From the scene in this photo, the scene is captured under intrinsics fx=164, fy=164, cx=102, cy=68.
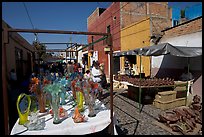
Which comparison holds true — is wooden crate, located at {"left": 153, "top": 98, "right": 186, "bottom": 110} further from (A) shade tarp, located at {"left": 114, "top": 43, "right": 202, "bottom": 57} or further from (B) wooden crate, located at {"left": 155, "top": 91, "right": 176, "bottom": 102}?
(A) shade tarp, located at {"left": 114, "top": 43, "right": 202, "bottom": 57}

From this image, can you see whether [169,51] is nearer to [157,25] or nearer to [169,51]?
[169,51]

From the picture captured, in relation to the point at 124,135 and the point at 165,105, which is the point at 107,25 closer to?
the point at 165,105

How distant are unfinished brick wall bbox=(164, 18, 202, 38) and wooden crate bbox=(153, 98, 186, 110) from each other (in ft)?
9.52

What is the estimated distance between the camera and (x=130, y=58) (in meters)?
11.6

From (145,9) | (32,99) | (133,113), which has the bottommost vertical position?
(133,113)

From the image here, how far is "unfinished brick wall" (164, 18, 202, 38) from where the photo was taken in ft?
21.1

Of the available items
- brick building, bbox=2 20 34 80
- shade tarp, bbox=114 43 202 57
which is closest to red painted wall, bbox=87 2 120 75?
brick building, bbox=2 20 34 80

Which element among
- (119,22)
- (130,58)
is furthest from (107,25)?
(130,58)

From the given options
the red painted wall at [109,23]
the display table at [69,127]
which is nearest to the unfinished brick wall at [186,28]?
the red painted wall at [109,23]

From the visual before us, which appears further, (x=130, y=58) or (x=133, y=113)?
(x=130, y=58)

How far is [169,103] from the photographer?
529cm

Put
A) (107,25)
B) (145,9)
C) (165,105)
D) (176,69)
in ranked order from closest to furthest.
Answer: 1. (165,105)
2. (176,69)
3. (145,9)
4. (107,25)

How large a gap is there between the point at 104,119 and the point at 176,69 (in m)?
5.86

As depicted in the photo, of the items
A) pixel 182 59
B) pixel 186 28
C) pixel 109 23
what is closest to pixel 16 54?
pixel 182 59
